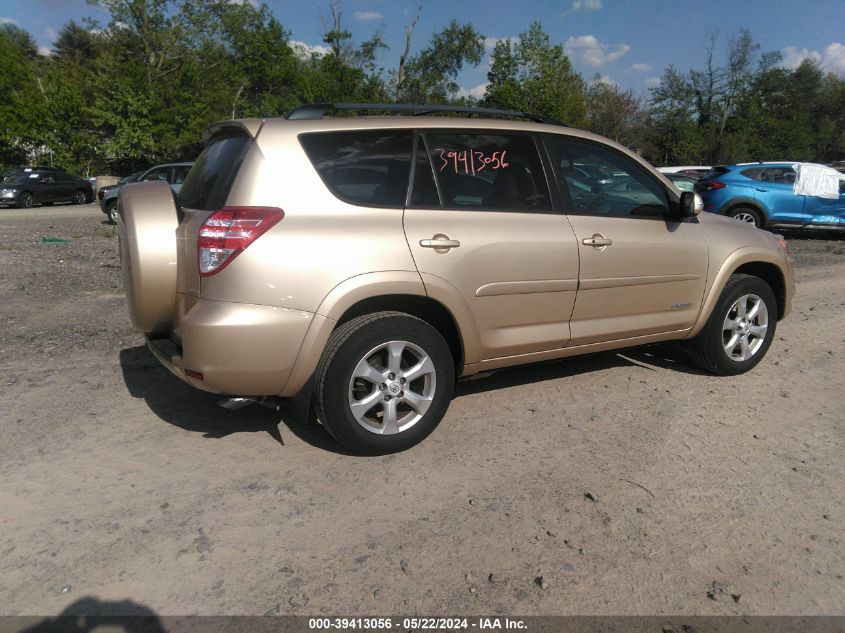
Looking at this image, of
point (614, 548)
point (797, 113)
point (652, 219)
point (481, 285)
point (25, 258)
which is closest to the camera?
point (614, 548)

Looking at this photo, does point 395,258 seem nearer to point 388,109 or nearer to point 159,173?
point 388,109

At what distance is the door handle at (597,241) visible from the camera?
439 cm

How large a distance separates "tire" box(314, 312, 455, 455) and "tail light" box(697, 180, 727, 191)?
40.1 ft

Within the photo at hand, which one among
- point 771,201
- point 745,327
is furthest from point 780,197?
point 745,327

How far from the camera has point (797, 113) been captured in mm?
56375

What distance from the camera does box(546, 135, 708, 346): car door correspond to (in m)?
4.45

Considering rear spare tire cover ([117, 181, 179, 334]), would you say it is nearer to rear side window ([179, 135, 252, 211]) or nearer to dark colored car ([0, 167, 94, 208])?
rear side window ([179, 135, 252, 211])

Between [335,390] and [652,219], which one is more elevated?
[652,219]

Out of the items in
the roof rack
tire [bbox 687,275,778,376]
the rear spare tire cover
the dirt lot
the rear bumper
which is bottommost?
the dirt lot

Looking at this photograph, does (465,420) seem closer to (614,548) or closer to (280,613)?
(614,548)

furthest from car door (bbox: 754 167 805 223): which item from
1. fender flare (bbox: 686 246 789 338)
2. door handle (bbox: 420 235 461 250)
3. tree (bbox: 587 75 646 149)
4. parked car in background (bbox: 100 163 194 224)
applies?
tree (bbox: 587 75 646 149)

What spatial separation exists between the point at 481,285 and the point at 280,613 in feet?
6.89

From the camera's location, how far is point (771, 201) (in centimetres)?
1398

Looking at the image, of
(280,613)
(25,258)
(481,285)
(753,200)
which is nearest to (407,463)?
(481,285)
